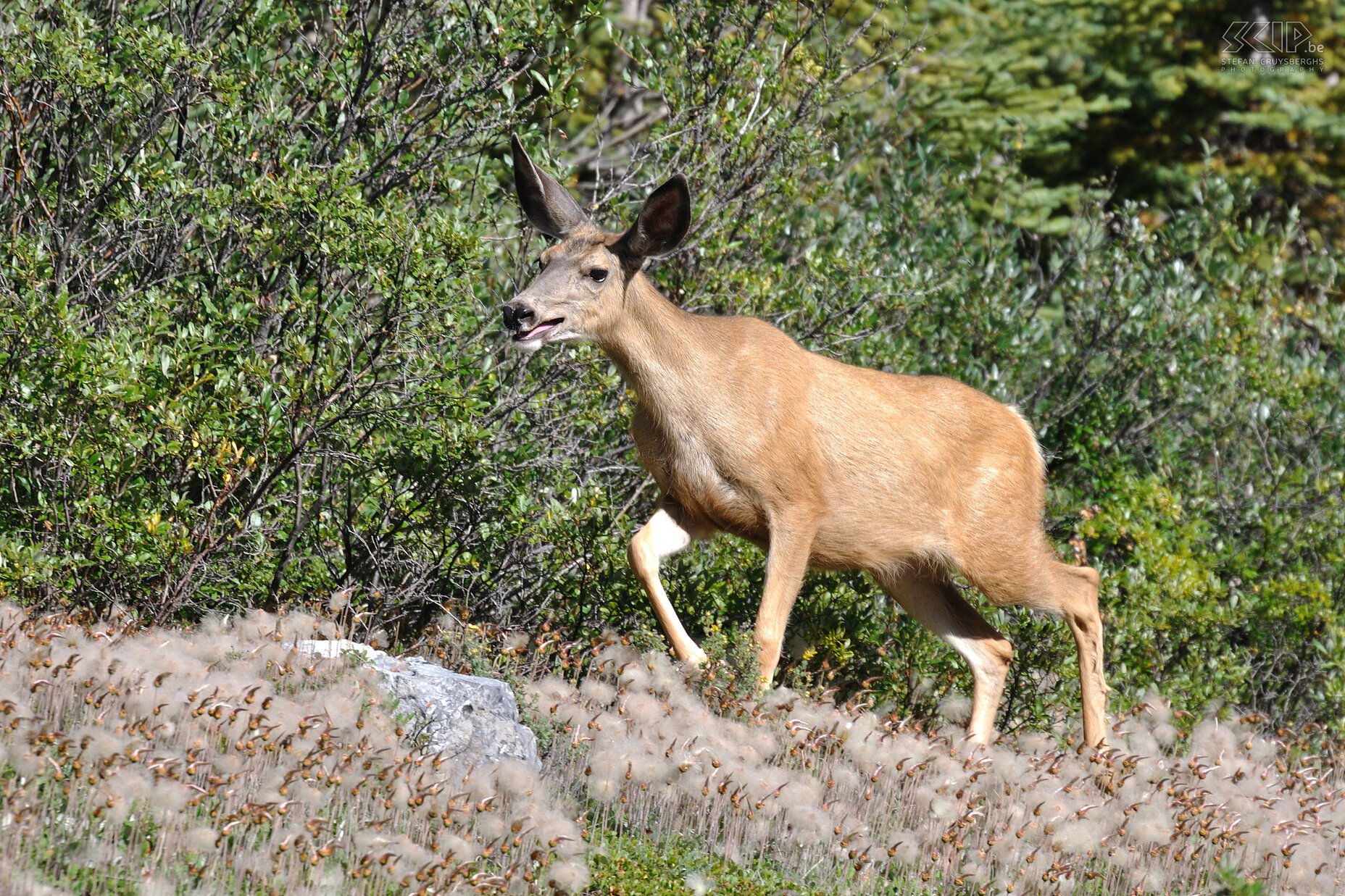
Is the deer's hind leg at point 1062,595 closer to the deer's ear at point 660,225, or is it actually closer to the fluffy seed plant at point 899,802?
the fluffy seed plant at point 899,802

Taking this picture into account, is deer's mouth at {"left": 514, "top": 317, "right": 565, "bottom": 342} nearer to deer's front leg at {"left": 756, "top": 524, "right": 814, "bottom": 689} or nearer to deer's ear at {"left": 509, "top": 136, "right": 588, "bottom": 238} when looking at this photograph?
deer's ear at {"left": 509, "top": 136, "right": 588, "bottom": 238}

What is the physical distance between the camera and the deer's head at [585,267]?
8062mm

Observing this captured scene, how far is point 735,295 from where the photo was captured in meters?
11.2

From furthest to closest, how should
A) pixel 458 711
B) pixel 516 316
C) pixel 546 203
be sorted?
pixel 546 203
pixel 516 316
pixel 458 711

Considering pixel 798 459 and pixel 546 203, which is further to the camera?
pixel 546 203

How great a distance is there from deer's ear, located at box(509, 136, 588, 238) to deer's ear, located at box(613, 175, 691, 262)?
1.55 feet

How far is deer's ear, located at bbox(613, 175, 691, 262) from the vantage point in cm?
821

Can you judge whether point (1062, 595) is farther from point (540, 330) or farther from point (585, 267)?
point (540, 330)

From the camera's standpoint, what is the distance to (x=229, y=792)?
5477 millimetres

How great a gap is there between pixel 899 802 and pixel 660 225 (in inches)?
126

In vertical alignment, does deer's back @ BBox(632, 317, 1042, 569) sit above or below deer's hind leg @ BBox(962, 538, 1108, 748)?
above

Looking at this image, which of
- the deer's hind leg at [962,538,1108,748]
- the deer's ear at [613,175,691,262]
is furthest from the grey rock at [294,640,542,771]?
the deer's hind leg at [962,538,1108,748]

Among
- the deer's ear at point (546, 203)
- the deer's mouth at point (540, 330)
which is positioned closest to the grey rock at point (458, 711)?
the deer's mouth at point (540, 330)

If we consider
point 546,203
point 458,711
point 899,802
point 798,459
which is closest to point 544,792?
point 458,711
